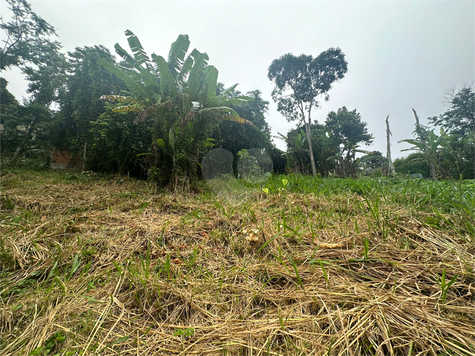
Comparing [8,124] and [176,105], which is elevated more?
[8,124]

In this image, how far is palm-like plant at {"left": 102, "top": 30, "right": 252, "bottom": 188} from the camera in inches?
156

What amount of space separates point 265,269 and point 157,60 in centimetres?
458

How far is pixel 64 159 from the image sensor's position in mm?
11477

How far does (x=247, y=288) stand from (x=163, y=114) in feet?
13.6

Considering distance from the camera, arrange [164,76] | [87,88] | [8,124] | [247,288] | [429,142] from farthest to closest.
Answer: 1. [8,124]
2. [87,88]
3. [429,142]
4. [164,76]
5. [247,288]

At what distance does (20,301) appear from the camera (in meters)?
0.94

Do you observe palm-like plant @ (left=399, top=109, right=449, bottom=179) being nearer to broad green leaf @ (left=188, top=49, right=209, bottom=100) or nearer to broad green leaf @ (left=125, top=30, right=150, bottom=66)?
broad green leaf @ (left=188, top=49, right=209, bottom=100)

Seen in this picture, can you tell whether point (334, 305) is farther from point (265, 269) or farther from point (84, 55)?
point (84, 55)

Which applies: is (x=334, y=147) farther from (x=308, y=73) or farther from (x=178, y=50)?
(x=178, y=50)

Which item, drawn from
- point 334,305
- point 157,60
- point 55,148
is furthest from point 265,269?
point 55,148

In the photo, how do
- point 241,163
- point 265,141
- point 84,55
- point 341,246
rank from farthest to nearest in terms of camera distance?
point 265,141 < point 84,55 < point 241,163 < point 341,246

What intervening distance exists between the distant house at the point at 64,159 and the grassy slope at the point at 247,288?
1234cm

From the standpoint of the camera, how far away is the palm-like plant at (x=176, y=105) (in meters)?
3.96

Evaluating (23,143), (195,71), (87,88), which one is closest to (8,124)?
(23,143)
